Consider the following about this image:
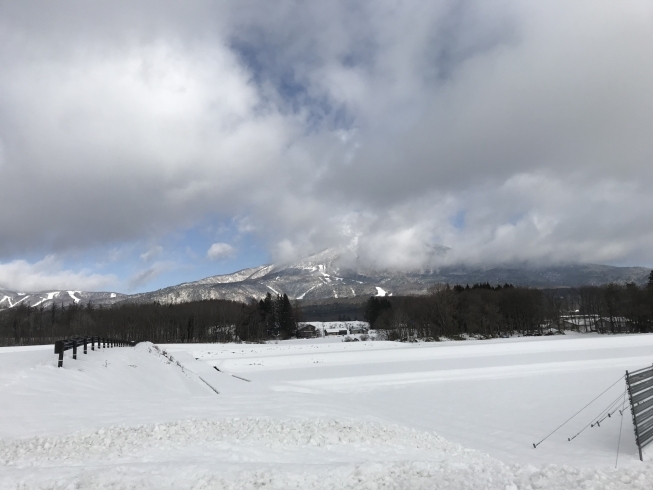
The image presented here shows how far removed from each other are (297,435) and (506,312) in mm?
119270

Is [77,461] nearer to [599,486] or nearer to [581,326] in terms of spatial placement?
[599,486]

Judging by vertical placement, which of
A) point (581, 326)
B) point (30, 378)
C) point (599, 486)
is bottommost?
point (581, 326)

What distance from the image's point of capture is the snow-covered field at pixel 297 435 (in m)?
6.84

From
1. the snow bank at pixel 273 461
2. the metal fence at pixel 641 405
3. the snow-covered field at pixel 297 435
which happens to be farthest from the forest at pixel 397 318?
the snow bank at pixel 273 461

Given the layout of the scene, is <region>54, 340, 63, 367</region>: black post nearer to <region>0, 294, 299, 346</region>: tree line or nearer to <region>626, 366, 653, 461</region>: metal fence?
<region>626, 366, 653, 461</region>: metal fence

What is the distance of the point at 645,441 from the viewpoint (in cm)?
1020

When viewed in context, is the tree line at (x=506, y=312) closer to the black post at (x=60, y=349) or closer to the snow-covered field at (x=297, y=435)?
the snow-covered field at (x=297, y=435)

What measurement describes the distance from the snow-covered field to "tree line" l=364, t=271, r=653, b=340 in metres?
69.2

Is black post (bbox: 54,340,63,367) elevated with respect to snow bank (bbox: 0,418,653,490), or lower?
elevated

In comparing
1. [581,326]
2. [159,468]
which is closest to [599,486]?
[159,468]

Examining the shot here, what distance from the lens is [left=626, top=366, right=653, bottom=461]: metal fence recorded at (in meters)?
9.99

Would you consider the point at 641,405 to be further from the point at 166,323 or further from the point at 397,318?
the point at 166,323

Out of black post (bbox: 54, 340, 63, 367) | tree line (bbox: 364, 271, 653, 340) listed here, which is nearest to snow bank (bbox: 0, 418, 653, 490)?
black post (bbox: 54, 340, 63, 367)

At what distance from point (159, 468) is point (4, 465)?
3.06 m
